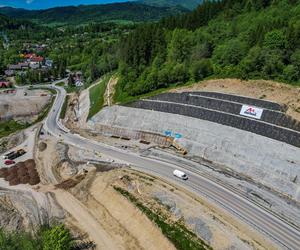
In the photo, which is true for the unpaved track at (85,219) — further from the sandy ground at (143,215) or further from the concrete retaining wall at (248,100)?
the concrete retaining wall at (248,100)

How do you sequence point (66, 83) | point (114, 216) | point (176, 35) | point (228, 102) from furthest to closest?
point (66, 83)
point (176, 35)
point (228, 102)
point (114, 216)

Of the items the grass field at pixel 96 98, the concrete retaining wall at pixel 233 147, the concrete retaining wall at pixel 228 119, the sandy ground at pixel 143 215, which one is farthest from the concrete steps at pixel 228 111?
the sandy ground at pixel 143 215

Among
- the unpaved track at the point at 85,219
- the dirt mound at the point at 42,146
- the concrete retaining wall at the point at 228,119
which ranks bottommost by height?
the dirt mound at the point at 42,146

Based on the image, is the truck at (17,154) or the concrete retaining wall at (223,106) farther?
the truck at (17,154)

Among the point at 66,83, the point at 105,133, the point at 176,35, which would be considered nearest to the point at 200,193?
the point at 105,133

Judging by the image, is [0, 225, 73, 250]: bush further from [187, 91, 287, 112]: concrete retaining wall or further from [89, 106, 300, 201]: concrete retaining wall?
[187, 91, 287, 112]: concrete retaining wall

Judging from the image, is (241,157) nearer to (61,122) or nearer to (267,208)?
(267,208)
